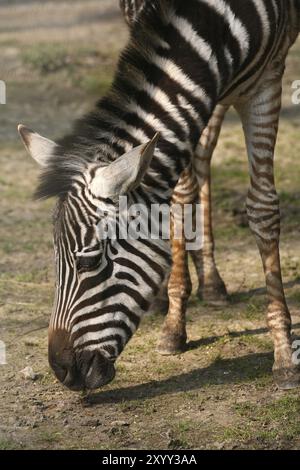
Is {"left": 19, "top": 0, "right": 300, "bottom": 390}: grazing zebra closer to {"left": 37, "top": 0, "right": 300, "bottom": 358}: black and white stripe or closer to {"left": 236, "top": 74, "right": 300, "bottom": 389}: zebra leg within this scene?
{"left": 37, "top": 0, "right": 300, "bottom": 358}: black and white stripe

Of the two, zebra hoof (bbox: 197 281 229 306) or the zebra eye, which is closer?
the zebra eye

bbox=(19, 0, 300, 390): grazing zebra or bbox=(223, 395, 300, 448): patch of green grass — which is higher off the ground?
bbox=(19, 0, 300, 390): grazing zebra

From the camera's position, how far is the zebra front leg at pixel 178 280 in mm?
7184

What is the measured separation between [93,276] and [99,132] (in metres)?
0.90

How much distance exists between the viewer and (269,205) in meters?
6.90

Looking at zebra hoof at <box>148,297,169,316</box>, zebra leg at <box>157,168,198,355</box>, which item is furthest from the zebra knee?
zebra hoof at <box>148,297,169,316</box>

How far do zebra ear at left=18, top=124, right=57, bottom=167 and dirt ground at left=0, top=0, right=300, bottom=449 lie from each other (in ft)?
5.60

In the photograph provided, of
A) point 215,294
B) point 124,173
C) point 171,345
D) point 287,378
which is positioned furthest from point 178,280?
point 124,173

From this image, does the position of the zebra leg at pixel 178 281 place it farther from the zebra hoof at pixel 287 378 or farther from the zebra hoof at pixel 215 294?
the zebra hoof at pixel 287 378

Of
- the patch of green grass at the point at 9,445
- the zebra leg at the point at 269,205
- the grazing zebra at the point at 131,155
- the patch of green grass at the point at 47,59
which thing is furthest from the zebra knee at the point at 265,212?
the patch of green grass at the point at 47,59

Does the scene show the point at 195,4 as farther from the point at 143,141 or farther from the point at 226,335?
the point at 226,335

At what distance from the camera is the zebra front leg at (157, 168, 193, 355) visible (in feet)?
23.6

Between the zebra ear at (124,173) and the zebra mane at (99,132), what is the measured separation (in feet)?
0.54

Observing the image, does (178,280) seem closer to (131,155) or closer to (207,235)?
(207,235)
